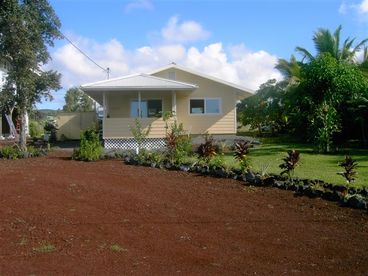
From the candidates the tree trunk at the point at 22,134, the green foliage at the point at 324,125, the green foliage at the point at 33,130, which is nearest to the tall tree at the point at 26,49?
the tree trunk at the point at 22,134

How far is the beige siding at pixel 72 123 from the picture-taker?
104 feet

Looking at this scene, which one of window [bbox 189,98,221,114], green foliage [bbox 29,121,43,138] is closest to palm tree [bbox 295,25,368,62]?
window [bbox 189,98,221,114]

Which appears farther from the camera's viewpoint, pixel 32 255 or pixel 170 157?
pixel 170 157

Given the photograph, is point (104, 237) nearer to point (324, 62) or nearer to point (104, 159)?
point (104, 159)

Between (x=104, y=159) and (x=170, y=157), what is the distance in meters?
2.51

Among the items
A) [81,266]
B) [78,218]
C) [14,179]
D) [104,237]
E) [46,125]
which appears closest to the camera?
[81,266]

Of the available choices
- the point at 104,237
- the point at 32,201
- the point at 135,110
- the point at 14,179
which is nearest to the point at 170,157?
the point at 14,179

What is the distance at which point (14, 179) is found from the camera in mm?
11500

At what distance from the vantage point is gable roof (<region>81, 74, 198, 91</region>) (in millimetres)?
22578

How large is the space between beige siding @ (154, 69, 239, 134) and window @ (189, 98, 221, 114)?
209 millimetres

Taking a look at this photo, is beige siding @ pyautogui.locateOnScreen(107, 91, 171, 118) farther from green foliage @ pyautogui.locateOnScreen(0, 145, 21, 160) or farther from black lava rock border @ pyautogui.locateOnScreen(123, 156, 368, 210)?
black lava rock border @ pyautogui.locateOnScreen(123, 156, 368, 210)

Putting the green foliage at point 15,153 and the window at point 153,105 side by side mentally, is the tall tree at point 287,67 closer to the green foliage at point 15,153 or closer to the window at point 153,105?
the window at point 153,105

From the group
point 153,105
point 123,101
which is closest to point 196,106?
point 153,105

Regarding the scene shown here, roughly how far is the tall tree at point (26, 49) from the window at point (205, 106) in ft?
27.1
